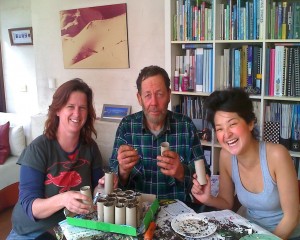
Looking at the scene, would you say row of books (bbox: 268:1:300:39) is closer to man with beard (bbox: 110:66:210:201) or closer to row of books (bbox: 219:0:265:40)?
row of books (bbox: 219:0:265:40)

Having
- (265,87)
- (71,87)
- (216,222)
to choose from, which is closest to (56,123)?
(71,87)

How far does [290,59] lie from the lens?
2.22 metres

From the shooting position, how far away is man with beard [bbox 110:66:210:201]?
69.0 inches

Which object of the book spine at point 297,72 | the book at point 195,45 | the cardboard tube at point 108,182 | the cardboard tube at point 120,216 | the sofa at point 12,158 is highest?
the book at point 195,45

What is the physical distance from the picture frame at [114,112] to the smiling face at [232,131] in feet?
5.93

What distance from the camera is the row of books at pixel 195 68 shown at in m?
2.53

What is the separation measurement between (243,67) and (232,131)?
3.78 feet

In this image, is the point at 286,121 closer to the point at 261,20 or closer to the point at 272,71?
the point at 272,71

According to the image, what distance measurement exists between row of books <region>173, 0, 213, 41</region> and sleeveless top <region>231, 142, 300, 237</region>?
48.7 inches

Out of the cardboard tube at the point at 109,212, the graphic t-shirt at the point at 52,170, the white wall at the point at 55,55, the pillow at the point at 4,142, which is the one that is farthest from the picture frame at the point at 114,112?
the cardboard tube at the point at 109,212

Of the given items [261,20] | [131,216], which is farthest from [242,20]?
[131,216]

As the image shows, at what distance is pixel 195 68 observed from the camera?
2.59m

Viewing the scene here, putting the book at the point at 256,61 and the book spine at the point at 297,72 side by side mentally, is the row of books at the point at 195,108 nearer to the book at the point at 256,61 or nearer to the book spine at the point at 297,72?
the book at the point at 256,61

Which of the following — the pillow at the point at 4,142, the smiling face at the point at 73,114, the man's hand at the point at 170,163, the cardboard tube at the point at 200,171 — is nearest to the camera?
the cardboard tube at the point at 200,171
